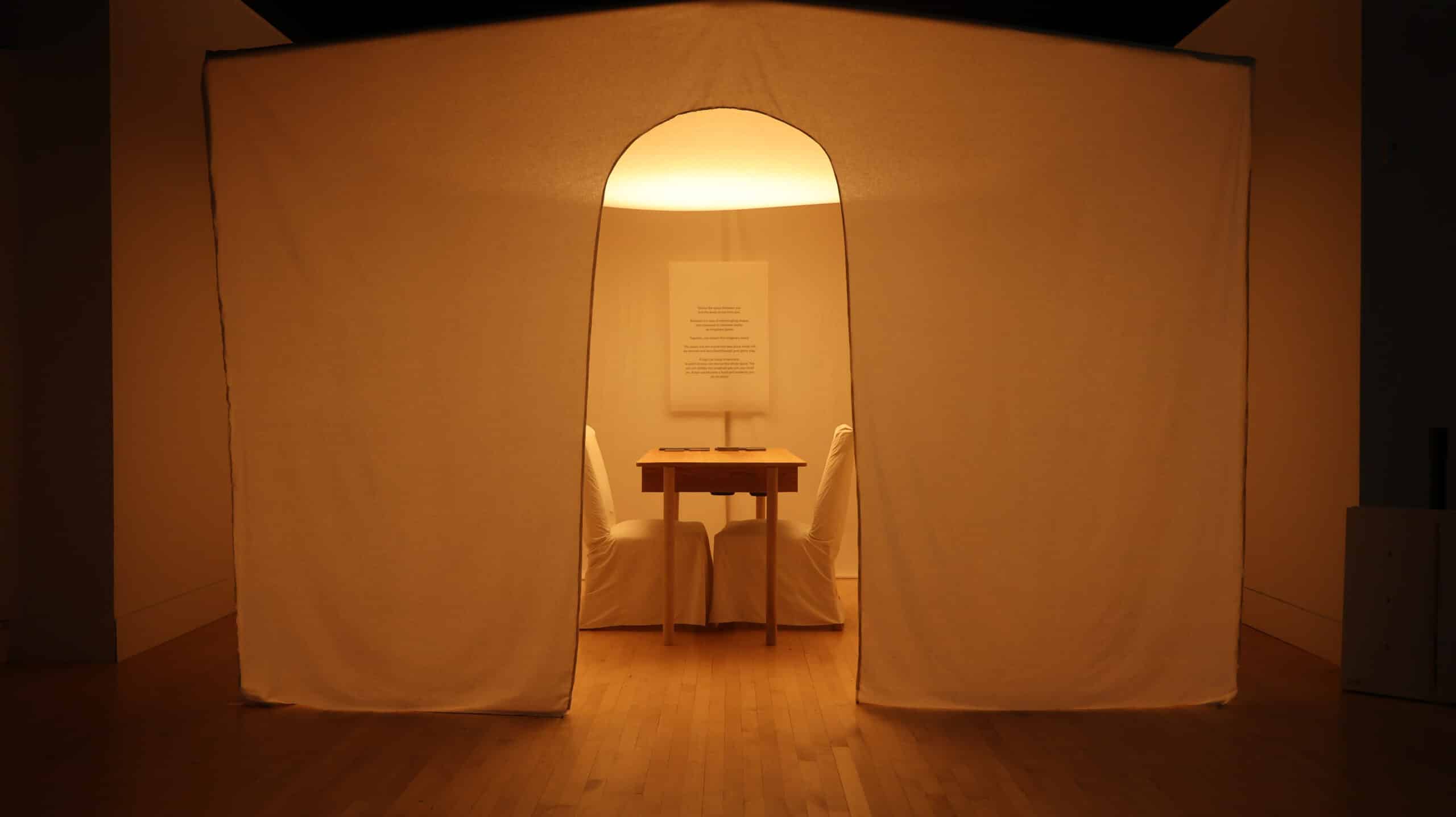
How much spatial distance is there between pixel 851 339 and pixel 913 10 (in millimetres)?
2787

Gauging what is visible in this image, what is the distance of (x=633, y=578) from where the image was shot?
4887 millimetres

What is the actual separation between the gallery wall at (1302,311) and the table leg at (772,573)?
88.6 inches

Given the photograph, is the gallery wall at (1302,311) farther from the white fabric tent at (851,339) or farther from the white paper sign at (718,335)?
the white paper sign at (718,335)

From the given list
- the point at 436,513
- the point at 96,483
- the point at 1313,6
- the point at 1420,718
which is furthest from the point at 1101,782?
the point at 96,483

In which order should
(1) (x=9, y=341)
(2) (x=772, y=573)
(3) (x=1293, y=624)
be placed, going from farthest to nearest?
(2) (x=772, y=573)
(3) (x=1293, y=624)
(1) (x=9, y=341)

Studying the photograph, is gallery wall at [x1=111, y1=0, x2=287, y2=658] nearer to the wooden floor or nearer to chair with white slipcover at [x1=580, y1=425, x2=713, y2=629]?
the wooden floor

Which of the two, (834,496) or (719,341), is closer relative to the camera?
(834,496)

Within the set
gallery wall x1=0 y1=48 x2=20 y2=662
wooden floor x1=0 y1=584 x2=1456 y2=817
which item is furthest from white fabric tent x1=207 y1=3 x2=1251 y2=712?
gallery wall x1=0 y1=48 x2=20 y2=662

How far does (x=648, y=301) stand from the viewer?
21.9 ft

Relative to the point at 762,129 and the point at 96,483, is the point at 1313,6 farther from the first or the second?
the point at 96,483

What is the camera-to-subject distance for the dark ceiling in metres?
5.45

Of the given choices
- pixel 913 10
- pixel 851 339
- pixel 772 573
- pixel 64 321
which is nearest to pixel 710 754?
pixel 851 339

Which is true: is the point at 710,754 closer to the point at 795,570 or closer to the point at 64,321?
the point at 795,570

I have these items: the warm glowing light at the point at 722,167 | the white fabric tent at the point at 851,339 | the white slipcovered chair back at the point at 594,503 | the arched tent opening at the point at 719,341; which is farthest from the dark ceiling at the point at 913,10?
the white slipcovered chair back at the point at 594,503
